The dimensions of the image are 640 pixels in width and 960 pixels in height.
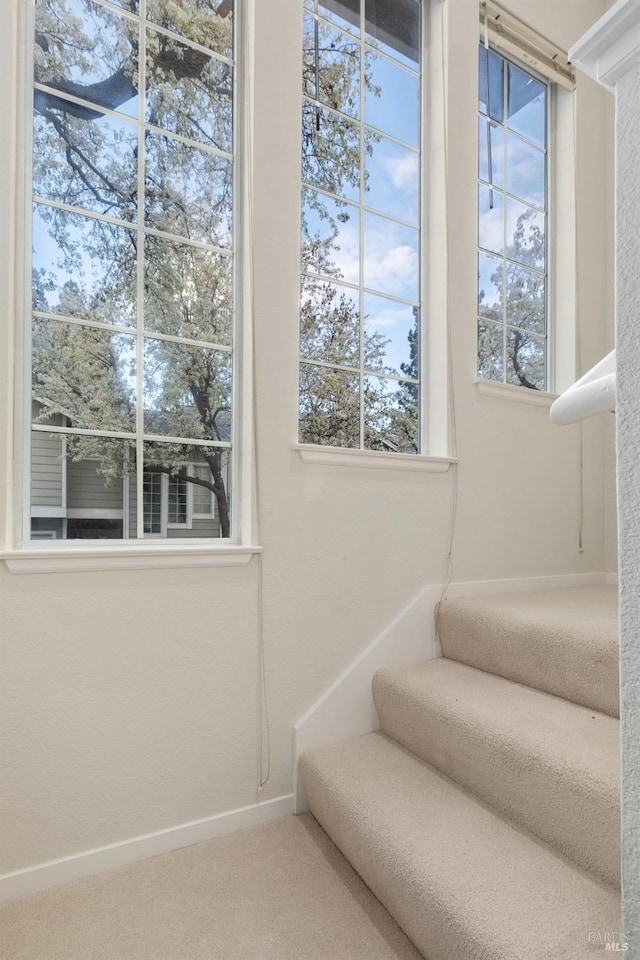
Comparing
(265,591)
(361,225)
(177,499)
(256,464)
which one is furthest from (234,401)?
Answer: (361,225)

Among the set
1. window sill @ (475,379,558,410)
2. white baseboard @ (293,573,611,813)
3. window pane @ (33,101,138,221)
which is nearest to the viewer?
window pane @ (33,101,138,221)

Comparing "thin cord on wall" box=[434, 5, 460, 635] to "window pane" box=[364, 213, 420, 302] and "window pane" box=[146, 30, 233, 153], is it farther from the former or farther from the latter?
"window pane" box=[146, 30, 233, 153]

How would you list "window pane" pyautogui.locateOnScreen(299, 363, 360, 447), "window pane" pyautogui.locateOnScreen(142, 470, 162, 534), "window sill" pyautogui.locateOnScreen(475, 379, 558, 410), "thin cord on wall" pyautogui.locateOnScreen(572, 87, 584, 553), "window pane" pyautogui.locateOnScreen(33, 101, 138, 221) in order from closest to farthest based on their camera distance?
"window pane" pyautogui.locateOnScreen(33, 101, 138, 221), "window pane" pyautogui.locateOnScreen(142, 470, 162, 534), "window pane" pyautogui.locateOnScreen(299, 363, 360, 447), "window sill" pyautogui.locateOnScreen(475, 379, 558, 410), "thin cord on wall" pyautogui.locateOnScreen(572, 87, 584, 553)

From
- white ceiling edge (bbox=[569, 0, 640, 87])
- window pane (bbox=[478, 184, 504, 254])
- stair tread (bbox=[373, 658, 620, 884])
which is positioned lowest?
stair tread (bbox=[373, 658, 620, 884])

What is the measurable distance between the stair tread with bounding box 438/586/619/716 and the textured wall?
0.75 meters

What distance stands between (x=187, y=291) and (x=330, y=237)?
616 mm

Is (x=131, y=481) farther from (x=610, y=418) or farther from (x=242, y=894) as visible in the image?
(x=610, y=418)

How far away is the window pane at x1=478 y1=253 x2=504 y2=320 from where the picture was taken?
2311 mm

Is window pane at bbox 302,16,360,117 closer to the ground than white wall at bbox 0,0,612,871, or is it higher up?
higher up

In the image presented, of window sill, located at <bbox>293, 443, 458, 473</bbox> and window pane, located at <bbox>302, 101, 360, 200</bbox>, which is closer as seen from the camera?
window sill, located at <bbox>293, 443, 458, 473</bbox>

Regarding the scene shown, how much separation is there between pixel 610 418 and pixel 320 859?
2.34 meters

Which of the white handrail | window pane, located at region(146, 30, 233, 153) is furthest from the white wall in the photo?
the white handrail

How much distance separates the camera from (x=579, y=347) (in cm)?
256

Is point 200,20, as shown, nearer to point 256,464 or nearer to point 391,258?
point 391,258
